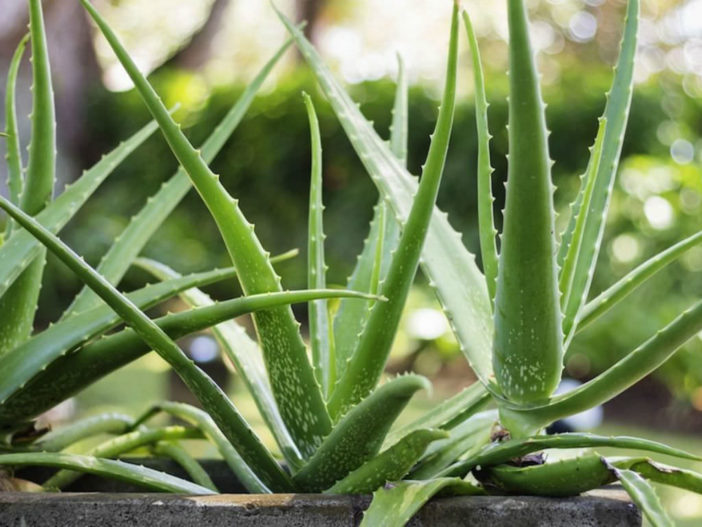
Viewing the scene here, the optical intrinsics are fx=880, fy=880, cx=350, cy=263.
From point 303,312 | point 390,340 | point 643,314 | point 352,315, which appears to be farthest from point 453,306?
point 303,312

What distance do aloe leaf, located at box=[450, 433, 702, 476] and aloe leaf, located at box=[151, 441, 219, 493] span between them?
0.25 meters

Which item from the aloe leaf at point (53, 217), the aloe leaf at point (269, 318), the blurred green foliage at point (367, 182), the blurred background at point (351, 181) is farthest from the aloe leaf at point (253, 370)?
the blurred green foliage at point (367, 182)

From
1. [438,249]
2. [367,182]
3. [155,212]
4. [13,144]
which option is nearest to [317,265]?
[438,249]

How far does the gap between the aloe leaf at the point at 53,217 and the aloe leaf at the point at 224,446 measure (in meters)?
0.22

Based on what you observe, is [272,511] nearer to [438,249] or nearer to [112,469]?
[112,469]

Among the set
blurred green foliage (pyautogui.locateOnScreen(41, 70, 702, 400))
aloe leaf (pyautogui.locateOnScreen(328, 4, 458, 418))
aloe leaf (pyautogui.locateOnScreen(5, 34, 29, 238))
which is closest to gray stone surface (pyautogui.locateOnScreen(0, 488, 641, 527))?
aloe leaf (pyautogui.locateOnScreen(328, 4, 458, 418))

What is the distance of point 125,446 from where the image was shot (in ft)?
2.93

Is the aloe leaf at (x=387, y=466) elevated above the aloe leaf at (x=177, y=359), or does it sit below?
below

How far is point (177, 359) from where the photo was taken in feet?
2.16

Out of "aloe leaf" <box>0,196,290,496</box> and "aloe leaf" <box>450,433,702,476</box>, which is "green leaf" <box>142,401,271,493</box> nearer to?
"aloe leaf" <box>0,196,290,496</box>

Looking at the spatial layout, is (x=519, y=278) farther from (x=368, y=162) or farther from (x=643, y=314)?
(x=643, y=314)

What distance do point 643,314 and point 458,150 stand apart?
4.36 ft

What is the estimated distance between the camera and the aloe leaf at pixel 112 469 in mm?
676

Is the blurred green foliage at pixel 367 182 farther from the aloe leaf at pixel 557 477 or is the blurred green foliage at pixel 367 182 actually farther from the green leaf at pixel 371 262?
the aloe leaf at pixel 557 477
